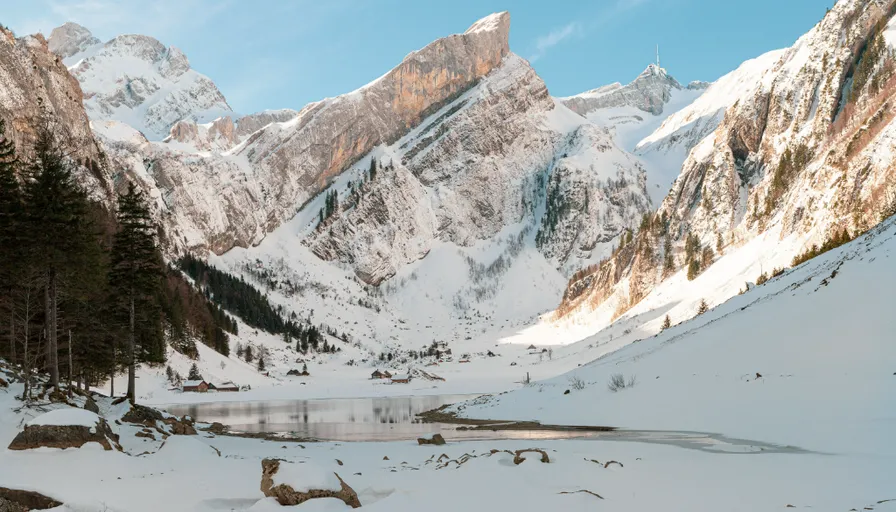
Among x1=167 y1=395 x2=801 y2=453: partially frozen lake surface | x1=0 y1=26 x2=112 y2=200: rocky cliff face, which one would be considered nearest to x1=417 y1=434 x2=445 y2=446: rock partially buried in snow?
x1=167 y1=395 x2=801 y2=453: partially frozen lake surface

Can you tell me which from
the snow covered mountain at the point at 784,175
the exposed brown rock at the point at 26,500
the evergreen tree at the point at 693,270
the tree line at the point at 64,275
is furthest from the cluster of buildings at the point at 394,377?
the exposed brown rock at the point at 26,500

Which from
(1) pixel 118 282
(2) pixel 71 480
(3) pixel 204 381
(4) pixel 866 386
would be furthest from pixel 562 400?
(3) pixel 204 381

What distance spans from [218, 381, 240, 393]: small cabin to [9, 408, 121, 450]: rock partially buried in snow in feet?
247

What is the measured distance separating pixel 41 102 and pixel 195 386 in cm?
6750

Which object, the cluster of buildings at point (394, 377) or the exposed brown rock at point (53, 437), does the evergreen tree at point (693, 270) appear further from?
the exposed brown rock at point (53, 437)

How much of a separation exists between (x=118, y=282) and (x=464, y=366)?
10739 centimetres

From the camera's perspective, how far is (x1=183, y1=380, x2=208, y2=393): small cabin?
3123 inches

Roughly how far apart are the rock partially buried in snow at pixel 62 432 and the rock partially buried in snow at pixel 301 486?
6.37m

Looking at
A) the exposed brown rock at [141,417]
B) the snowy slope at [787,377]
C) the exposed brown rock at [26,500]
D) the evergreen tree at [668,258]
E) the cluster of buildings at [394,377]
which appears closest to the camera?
the exposed brown rock at [26,500]

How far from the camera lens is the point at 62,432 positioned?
1479cm

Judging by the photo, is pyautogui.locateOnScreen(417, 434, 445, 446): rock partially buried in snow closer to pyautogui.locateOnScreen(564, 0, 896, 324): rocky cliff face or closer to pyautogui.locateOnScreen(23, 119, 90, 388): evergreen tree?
pyautogui.locateOnScreen(23, 119, 90, 388): evergreen tree

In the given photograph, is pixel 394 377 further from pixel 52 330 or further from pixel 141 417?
pixel 52 330

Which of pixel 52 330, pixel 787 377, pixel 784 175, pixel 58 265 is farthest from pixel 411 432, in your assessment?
pixel 784 175

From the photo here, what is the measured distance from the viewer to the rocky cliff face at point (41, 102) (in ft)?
320
